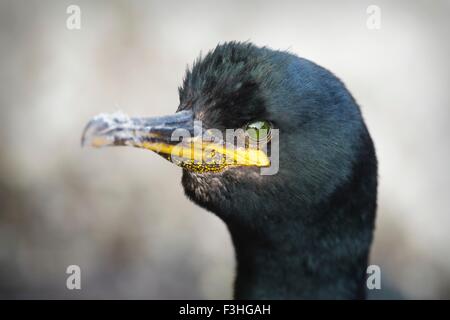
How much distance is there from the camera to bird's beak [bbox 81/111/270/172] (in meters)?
1.97

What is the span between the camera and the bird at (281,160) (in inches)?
81.7

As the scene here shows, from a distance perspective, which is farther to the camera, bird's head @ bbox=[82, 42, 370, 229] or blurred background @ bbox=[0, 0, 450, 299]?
blurred background @ bbox=[0, 0, 450, 299]

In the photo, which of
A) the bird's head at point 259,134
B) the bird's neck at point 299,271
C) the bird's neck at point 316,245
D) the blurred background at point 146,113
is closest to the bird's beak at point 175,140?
the bird's head at point 259,134

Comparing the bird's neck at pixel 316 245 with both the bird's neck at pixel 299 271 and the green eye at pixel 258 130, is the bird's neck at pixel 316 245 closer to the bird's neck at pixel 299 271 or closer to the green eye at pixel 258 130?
the bird's neck at pixel 299 271

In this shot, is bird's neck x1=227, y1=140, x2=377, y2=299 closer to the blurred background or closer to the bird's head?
the bird's head

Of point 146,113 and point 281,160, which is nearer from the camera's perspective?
point 281,160

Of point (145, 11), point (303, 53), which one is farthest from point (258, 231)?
point (145, 11)

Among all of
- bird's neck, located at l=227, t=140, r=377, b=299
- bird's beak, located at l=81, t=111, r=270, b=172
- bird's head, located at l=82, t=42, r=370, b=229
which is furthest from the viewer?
bird's neck, located at l=227, t=140, r=377, b=299

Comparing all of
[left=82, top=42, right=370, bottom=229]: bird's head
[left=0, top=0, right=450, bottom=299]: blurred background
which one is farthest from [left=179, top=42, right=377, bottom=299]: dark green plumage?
[left=0, top=0, right=450, bottom=299]: blurred background

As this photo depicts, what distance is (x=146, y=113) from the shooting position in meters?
4.52

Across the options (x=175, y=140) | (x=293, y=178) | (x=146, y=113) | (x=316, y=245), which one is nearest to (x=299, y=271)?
(x=316, y=245)

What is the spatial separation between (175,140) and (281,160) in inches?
14.9

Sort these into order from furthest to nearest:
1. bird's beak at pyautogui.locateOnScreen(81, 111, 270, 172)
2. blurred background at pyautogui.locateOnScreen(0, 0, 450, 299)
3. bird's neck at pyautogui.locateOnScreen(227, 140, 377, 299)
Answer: blurred background at pyautogui.locateOnScreen(0, 0, 450, 299) → bird's neck at pyautogui.locateOnScreen(227, 140, 377, 299) → bird's beak at pyautogui.locateOnScreen(81, 111, 270, 172)

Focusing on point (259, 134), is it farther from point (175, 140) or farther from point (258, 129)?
point (175, 140)
